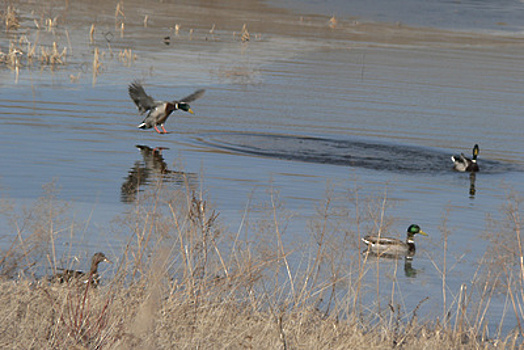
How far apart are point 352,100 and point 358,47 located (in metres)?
12.4

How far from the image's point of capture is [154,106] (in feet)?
55.5

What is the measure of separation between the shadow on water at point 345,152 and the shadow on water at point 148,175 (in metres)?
1.67

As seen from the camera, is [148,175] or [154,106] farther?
[154,106]

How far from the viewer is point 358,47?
34.6 meters

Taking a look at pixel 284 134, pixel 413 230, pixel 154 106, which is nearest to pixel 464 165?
pixel 284 134

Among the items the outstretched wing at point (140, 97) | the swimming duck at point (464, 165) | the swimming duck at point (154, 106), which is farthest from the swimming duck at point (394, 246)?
the outstretched wing at point (140, 97)

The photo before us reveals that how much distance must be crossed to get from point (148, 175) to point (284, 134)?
4.89m

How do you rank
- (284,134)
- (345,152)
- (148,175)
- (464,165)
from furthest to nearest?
(284,134) < (345,152) < (464,165) < (148,175)

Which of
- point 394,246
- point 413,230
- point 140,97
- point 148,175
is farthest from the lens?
point 140,97

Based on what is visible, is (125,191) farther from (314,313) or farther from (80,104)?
(80,104)

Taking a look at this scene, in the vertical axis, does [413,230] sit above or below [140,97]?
below

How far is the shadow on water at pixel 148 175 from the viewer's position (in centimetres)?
1217

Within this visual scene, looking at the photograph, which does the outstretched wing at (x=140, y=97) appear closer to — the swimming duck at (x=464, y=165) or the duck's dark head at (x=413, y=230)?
the swimming duck at (x=464, y=165)

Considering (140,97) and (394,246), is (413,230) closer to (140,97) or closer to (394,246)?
(394,246)
